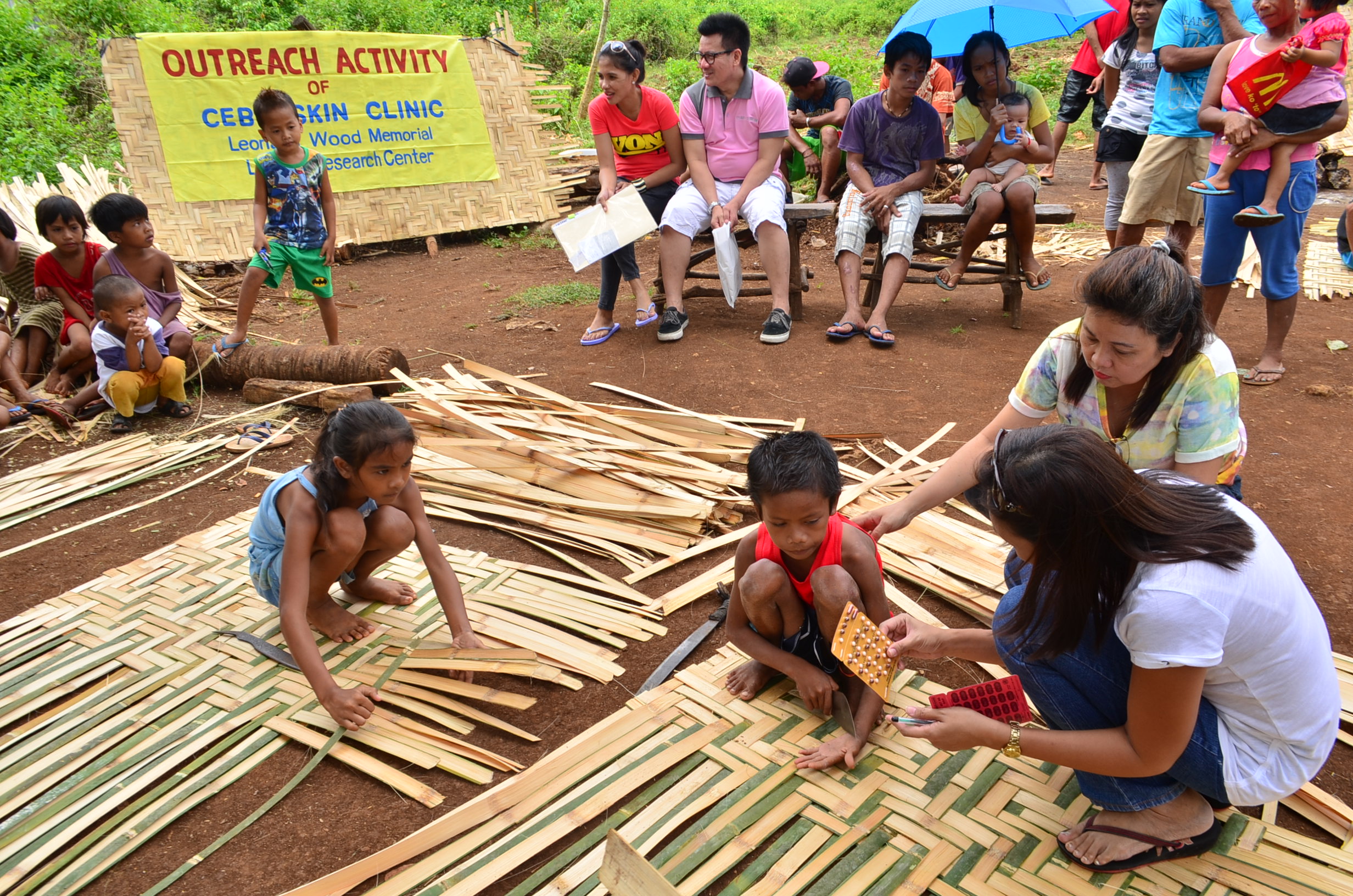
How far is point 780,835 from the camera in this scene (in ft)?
6.38

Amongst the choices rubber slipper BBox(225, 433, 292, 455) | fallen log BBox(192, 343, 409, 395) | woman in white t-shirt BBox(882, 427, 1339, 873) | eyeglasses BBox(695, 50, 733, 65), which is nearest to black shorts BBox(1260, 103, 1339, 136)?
eyeglasses BBox(695, 50, 733, 65)

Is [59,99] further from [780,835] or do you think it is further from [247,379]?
[780,835]

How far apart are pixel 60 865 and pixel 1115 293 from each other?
2639 millimetres

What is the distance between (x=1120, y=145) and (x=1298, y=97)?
5.09ft

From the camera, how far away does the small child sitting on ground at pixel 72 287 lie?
4.66 m

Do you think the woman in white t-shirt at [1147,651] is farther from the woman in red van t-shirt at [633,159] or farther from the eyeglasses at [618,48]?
the eyeglasses at [618,48]

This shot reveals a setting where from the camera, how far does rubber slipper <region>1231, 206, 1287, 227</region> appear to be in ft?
12.3

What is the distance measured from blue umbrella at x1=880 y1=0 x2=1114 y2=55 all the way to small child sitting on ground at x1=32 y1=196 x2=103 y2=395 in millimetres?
4558

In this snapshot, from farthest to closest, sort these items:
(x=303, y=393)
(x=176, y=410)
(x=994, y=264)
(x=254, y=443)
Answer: (x=994, y=264), (x=176, y=410), (x=303, y=393), (x=254, y=443)

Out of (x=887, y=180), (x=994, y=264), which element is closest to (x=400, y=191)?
(x=887, y=180)

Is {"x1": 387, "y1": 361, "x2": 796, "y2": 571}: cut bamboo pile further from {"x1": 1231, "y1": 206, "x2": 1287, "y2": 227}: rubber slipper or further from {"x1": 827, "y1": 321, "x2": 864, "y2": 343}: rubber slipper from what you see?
{"x1": 1231, "y1": 206, "x2": 1287, "y2": 227}: rubber slipper

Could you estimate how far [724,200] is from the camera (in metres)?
5.30

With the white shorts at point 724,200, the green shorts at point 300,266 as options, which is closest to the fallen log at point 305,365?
the green shorts at point 300,266

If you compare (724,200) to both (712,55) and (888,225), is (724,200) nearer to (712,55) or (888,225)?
(712,55)
